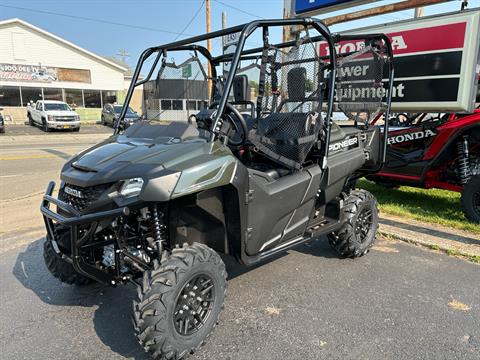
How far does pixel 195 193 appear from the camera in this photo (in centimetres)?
265

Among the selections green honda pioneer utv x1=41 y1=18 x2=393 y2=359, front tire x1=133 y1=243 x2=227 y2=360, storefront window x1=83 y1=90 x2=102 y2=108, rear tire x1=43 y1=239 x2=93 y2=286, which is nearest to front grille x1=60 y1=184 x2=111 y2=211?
green honda pioneer utv x1=41 y1=18 x2=393 y2=359

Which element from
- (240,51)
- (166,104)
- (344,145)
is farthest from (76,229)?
(344,145)

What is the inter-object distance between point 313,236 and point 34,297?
2.47 m

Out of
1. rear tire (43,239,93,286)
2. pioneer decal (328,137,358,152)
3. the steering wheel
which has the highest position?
the steering wheel

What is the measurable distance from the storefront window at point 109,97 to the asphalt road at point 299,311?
103 ft

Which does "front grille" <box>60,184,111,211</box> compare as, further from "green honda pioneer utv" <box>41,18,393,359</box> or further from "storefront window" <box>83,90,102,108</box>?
"storefront window" <box>83,90,102,108</box>

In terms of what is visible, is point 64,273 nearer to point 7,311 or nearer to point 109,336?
point 7,311

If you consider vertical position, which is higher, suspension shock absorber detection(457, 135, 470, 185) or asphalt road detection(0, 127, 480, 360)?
suspension shock absorber detection(457, 135, 470, 185)

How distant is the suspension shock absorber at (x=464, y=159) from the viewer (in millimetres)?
5492

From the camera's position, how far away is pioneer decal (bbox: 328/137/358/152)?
380 cm

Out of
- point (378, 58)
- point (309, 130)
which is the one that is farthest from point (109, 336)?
point (378, 58)

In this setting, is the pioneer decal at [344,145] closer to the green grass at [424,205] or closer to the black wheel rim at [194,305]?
the black wheel rim at [194,305]

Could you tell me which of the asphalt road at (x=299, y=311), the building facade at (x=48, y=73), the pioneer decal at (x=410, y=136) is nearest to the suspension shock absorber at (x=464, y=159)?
the pioneer decal at (x=410, y=136)

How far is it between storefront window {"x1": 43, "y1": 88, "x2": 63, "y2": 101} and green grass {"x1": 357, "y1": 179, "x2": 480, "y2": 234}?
95.2 feet
